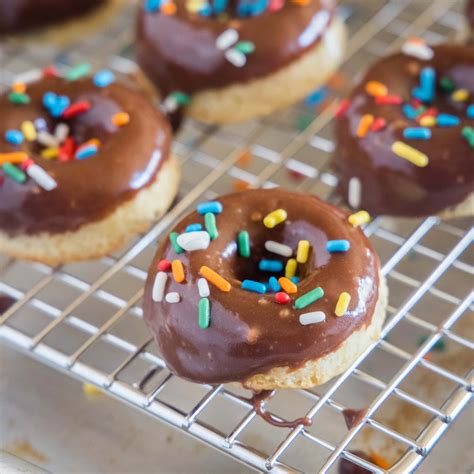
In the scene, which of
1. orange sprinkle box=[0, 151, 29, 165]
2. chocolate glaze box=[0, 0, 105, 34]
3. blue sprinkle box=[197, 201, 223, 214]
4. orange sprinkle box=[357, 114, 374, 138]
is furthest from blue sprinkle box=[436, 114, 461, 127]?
chocolate glaze box=[0, 0, 105, 34]

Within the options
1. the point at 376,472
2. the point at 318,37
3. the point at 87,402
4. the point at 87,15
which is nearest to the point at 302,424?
the point at 376,472

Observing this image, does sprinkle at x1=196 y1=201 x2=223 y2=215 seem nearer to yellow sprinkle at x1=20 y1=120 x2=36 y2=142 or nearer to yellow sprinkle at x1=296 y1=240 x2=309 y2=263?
yellow sprinkle at x1=296 y1=240 x2=309 y2=263

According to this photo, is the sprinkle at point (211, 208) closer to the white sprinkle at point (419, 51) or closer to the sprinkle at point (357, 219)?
the sprinkle at point (357, 219)

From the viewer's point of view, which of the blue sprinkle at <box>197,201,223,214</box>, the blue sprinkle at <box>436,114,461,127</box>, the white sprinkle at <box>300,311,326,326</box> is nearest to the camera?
the white sprinkle at <box>300,311,326,326</box>

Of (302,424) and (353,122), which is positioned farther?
(353,122)

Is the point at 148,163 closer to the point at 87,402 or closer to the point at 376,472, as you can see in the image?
the point at 87,402

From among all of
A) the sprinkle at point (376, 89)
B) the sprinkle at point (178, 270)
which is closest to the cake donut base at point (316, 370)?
the sprinkle at point (178, 270)
